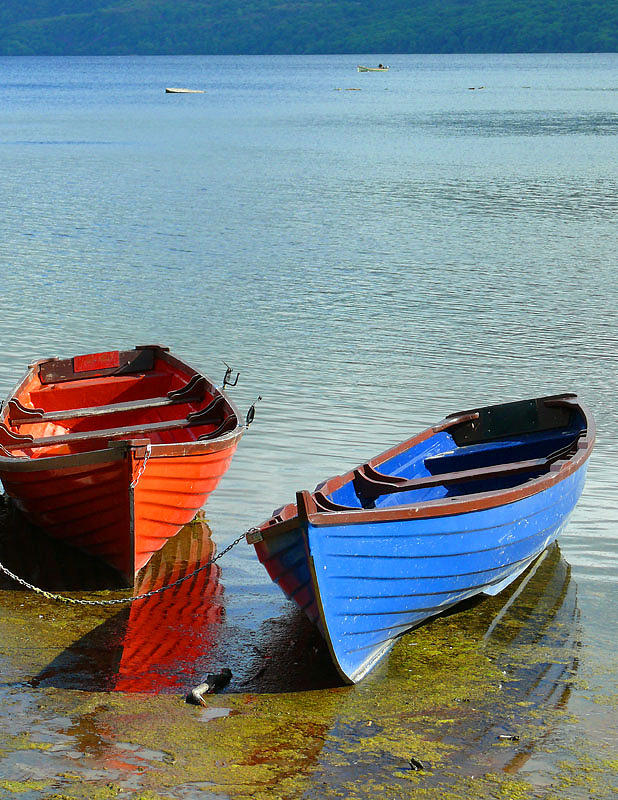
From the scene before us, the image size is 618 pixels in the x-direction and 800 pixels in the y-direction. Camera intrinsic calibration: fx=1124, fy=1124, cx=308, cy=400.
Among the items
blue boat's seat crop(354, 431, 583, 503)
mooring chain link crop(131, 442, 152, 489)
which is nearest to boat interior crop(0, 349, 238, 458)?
mooring chain link crop(131, 442, 152, 489)

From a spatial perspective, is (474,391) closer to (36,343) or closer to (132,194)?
(36,343)

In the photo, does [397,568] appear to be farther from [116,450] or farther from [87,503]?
[87,503]

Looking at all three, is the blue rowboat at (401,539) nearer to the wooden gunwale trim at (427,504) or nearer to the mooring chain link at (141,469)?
the wooden gunwale trim at (427,504)

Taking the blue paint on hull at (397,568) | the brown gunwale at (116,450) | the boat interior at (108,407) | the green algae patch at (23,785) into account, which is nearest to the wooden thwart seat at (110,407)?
the boat interior at (108,407)

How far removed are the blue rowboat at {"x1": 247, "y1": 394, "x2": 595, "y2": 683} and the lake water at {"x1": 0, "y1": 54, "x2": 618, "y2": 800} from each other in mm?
421

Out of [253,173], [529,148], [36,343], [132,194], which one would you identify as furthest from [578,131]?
[36,343]

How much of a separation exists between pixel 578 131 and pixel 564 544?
5530 centimetres

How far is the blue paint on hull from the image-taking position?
6984 mm

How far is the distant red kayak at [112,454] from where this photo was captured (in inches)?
341

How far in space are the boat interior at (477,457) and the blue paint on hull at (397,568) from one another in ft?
2.83

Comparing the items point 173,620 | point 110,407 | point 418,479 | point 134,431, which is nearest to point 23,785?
point 173,620

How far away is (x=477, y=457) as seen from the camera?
34.1 ft

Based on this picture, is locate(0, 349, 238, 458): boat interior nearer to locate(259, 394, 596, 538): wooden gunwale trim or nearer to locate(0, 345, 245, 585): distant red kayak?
locate(0, 345, 245, 585): distant red kayak

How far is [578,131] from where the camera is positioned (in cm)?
6166
